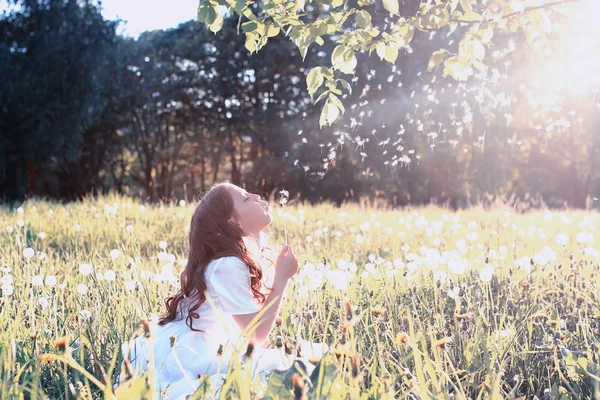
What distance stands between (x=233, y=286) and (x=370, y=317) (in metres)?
1.00

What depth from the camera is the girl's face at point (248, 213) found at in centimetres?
294

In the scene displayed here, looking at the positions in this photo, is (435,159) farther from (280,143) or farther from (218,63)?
(218,63)

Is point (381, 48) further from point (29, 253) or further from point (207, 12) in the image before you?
point (29, 253)

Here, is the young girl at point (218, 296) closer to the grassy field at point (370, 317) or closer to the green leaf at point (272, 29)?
the grassy field at point (370, 317)

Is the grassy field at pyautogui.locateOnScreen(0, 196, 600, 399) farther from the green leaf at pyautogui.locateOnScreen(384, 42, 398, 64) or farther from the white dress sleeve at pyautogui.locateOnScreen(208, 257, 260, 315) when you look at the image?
the green leaf at pyautogui.locateOnScreen(384, 42, 398, 64)

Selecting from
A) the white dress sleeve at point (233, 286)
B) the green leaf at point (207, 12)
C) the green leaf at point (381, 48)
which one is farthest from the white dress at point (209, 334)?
the green leaf at point (381, 48)

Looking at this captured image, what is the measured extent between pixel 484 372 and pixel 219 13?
2089 millimetres

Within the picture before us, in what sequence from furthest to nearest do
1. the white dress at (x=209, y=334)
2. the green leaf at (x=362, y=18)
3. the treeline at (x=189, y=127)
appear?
the treeline at (x=189, y=127) < the green leaf at (x=362, y=18) < the white dress at (x=209, y=334)

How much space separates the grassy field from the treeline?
36.6ft

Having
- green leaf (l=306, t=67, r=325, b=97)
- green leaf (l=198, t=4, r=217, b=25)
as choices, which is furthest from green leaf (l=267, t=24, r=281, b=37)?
green leaf (l=198, t=4, r=217, b=25)

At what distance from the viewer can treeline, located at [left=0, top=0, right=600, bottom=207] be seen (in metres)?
19.5

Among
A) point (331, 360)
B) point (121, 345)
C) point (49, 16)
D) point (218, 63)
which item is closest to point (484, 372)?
point (331, 360)

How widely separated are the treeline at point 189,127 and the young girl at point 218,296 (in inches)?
501

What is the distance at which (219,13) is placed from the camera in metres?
2.79
